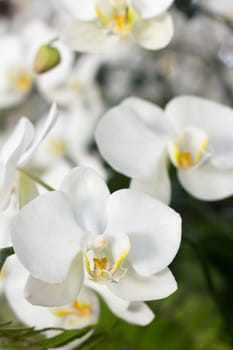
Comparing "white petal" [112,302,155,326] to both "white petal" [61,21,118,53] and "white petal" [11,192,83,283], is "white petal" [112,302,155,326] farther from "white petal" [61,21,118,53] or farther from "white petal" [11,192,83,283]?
"white petal" [61,21,118,53]

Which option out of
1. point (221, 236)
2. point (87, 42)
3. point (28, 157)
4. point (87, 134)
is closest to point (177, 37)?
point (87, 134)

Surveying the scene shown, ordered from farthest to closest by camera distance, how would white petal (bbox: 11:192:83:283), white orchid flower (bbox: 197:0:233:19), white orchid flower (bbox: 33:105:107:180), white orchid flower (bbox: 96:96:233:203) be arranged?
white orchid flower (bbox: 33:105:107:180) → white orchid flower (bbox: 197:0:233:19) → white orchid flower (bbox: 96:96:233:203) → white petal (bbox: 11:192:83:283)

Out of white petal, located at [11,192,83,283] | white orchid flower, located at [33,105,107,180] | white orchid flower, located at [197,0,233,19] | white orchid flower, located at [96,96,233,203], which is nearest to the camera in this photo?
white petal, located at [11,192,83,283]

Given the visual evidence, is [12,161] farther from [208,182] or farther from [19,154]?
[208,182]

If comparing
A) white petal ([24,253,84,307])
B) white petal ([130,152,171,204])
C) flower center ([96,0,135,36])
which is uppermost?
flower center ([96,0,135,36])

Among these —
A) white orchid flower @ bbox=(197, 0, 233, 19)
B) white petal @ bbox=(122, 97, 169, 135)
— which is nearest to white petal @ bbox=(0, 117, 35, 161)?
white petal @ bbox=(122, 97, 169, 135)

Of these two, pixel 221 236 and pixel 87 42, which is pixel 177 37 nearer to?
pixel 221 236

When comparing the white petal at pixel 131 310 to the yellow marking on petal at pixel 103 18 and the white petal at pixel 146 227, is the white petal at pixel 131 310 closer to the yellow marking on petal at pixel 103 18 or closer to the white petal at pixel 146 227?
the white petal at pixel 146 227
